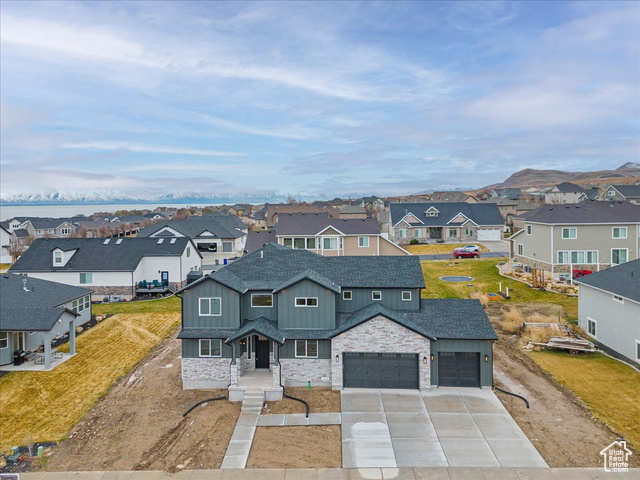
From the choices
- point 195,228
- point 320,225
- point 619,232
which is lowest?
point 619,232

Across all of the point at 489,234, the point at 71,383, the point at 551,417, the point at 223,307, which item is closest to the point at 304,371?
the point at 223,307

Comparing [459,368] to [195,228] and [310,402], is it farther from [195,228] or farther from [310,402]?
[195,228]

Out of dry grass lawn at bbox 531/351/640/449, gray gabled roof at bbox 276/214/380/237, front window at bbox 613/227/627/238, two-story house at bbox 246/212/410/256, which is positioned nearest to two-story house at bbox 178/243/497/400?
dry grass lawn at bbox 531/351/640/449

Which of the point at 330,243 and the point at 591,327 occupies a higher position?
the point at 330,243

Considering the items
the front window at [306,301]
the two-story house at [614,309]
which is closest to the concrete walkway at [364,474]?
the front window at [306,301]

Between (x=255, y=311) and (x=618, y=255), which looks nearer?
(x=255, y=311)

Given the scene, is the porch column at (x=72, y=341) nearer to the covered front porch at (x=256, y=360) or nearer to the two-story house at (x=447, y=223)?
the covered front porch at (x=256, y=360)
